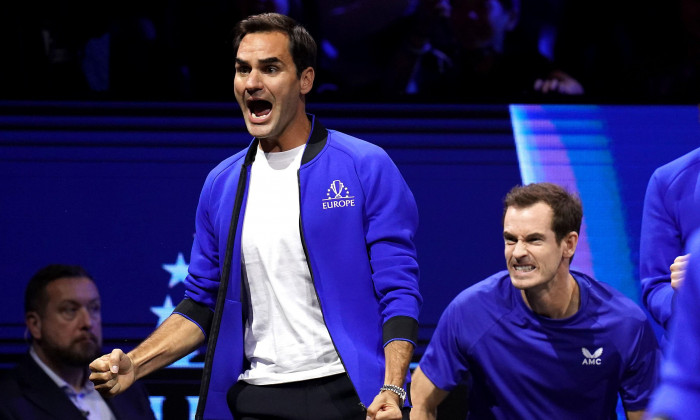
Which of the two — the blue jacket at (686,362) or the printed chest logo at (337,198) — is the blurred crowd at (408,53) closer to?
the printed chest logo at (337,198)

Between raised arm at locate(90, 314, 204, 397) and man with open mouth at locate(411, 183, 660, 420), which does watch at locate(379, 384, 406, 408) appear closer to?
raised arm at locate(90, 314, 204, 397)

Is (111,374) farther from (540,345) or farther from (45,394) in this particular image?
(45,394)

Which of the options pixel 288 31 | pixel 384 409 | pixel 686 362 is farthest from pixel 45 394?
pixel 686 362

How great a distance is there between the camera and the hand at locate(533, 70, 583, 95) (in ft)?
14.1

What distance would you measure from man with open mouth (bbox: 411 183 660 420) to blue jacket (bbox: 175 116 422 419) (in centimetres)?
93

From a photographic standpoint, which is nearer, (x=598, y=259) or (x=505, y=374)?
(x=505, y=374)

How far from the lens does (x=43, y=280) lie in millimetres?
4230

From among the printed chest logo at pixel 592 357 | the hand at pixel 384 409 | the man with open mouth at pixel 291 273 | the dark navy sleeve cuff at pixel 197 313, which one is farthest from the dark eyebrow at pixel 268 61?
the printed chest logo at pixel 592 357

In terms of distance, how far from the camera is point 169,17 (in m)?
4.37

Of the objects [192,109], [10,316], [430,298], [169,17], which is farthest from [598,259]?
[10,316]

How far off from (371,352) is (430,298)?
73.1 inches

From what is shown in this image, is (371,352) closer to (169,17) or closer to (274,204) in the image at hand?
(274,204)

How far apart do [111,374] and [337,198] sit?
686 mm

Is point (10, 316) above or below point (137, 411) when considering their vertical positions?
above
